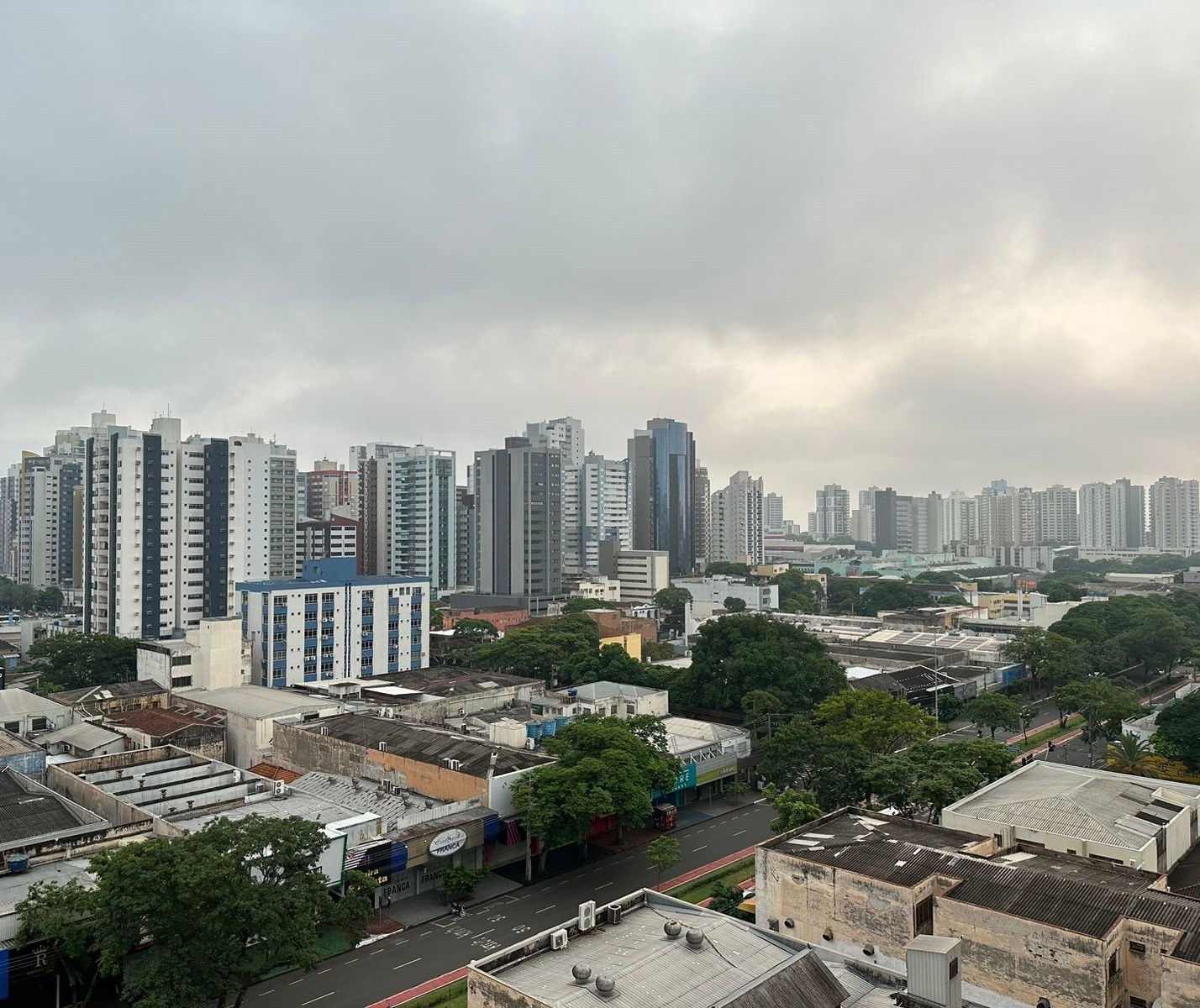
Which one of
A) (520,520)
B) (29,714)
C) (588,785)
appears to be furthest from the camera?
(520,520)

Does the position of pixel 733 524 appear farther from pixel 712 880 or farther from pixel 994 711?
pixel 712 880

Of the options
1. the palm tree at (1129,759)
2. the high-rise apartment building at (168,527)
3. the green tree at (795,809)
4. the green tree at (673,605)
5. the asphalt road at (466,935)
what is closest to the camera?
the asphalt road at (466,935)

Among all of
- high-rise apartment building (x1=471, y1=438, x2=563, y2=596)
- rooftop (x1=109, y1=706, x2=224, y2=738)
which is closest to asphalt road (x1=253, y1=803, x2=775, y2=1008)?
rooftop (x1=109, y1=706, x2=224, y2=738)

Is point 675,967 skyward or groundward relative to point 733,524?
groundward

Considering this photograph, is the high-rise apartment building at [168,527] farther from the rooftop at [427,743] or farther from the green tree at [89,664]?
the rooftop at [427,743]

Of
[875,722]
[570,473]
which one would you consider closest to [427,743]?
[875,722]

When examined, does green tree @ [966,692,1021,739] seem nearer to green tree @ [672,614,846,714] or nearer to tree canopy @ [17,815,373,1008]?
green tree @ [672,614,846,714]

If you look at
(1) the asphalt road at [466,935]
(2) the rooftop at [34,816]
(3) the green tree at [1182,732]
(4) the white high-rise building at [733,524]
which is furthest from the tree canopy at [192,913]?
(4) the white high-rise building at [733,524]
